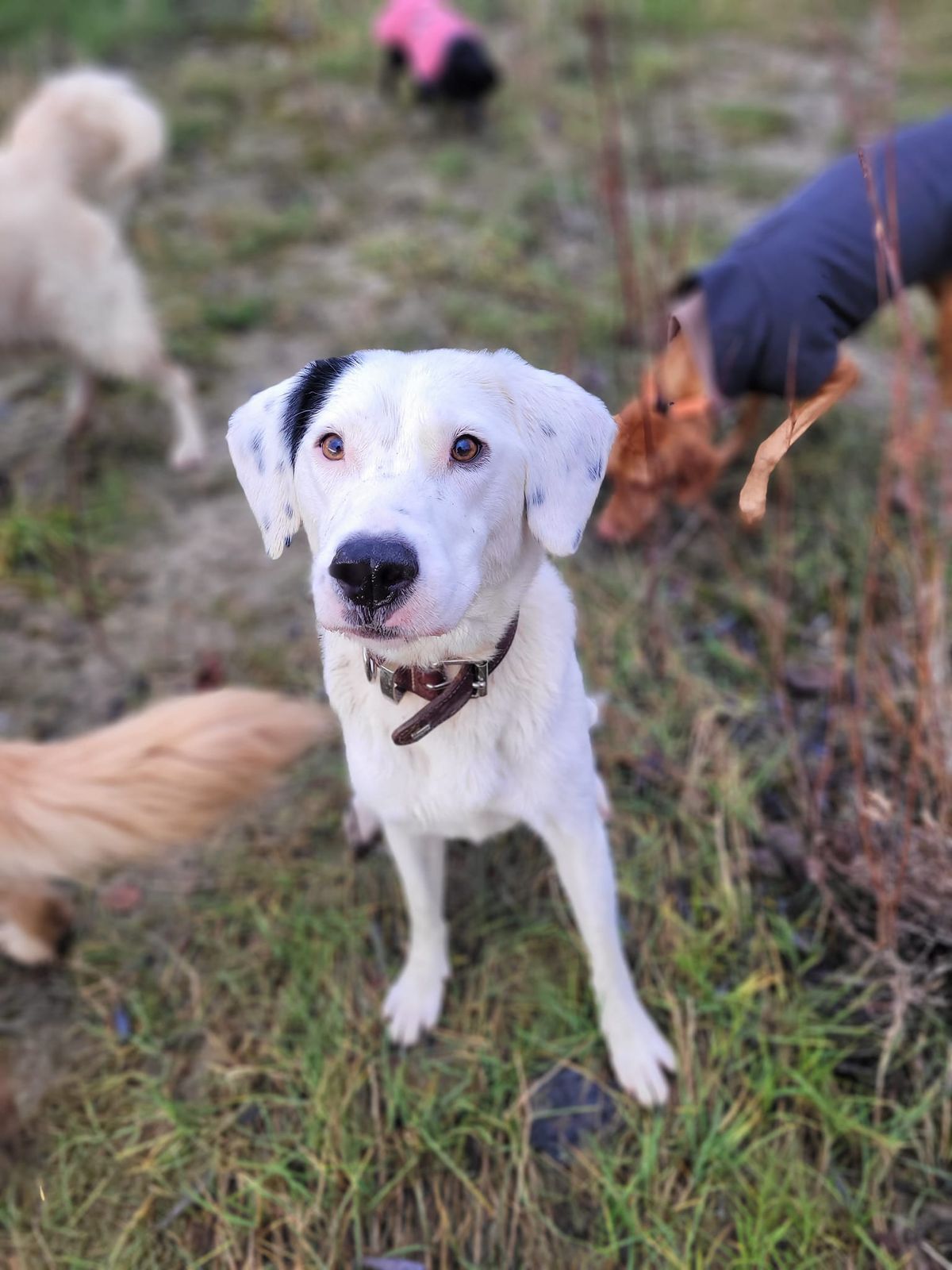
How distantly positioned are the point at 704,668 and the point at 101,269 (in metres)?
2.86

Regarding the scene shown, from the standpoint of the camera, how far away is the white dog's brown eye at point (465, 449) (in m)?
1.27

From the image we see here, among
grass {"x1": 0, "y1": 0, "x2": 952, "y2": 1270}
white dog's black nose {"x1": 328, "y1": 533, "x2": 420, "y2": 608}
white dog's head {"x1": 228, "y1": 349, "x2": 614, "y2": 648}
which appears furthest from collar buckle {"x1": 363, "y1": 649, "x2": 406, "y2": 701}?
grass {"x1": 0, "y1": 0, "x2": 952, "y2": 1270}

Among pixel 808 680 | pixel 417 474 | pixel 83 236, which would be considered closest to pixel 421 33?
pixel 83 236

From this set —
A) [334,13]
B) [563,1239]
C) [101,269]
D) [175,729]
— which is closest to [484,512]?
[175,729]

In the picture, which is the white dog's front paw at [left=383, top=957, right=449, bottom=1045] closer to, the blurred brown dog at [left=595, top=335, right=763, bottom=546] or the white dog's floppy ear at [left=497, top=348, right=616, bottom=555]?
the white dog's floppy ear at [left=497, top=348, right=616, bottom=555]

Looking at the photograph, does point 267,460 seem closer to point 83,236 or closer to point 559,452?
point 559,452

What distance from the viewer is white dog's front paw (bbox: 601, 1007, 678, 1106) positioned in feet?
5.97

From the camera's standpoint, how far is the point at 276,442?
4.70 feet

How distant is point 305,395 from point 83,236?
250 cm

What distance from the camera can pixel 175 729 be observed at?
71.7 inches

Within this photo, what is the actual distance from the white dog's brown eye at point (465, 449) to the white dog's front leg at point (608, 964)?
0.75 metres

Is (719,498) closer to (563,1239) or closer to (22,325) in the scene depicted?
(563,1239)

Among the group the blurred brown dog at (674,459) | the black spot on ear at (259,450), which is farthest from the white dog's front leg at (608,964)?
the blurred brown dog at (674,459)

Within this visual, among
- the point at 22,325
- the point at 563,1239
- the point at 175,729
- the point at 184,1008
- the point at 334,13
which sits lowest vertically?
the point at 563,1239
